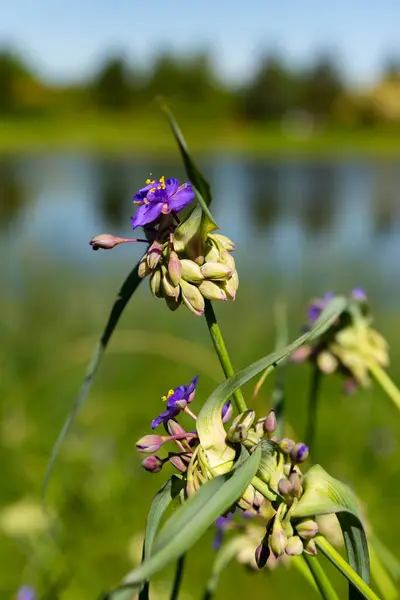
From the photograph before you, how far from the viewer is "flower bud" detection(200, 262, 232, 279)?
0.34 m

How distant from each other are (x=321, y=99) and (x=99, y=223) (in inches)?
932

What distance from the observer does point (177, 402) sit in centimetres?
35

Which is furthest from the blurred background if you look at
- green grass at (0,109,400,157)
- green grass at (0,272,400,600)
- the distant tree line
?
the distant tree line

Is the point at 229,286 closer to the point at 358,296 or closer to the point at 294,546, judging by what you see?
the point at 294,546

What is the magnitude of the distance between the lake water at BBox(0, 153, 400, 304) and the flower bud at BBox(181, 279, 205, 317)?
4.12 feet

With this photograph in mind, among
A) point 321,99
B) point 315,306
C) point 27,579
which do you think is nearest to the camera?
point 315,306

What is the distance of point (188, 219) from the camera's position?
1.12 ft

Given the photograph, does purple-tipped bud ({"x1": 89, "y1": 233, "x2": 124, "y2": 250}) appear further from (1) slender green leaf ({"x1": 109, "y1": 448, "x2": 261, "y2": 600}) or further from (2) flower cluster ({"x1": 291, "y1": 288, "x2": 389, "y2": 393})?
(2) flower cluster ({"x1": 291, "y1": 288, "x2": 389, "y2": 393})

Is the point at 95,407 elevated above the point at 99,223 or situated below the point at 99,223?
below

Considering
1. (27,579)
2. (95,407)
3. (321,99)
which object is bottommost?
(27,579)

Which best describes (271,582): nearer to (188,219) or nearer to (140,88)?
(188,219)

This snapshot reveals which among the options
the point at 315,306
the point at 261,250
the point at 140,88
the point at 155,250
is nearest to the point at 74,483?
the point at 315,306

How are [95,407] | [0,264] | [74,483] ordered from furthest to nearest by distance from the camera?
1. [0,264]
2. [95,407]
3. [74,483]

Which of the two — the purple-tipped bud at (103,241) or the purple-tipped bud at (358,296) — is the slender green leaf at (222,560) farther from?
the purple-tipped bud at (103,241)
